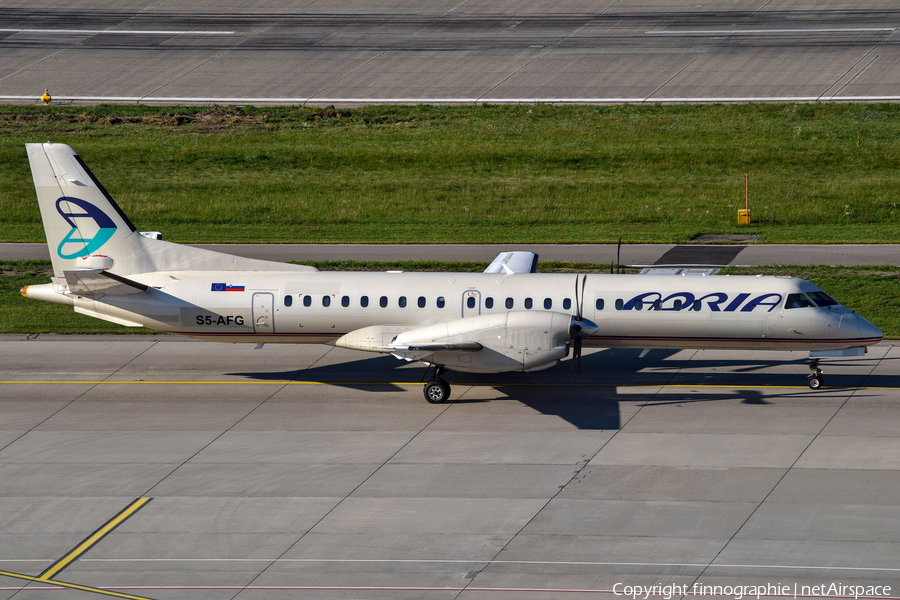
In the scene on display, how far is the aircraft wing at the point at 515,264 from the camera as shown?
28.0m

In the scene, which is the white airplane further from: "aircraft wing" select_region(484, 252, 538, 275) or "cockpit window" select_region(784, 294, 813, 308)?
"aircraft wing" select_region(484, 252, 538, 275)

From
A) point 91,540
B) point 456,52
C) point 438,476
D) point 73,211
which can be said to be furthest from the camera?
point 456,52

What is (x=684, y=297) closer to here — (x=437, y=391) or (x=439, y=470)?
(x=437, y=391)

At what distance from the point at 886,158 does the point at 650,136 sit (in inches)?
456

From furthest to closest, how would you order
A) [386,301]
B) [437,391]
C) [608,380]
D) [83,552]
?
[608,380]
[386,301]
[437,391]
[83,552]

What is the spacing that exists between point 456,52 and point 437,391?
43.1 meters

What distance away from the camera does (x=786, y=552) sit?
16375mm

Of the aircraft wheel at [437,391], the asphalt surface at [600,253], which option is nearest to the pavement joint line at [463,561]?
the aircraft wheel at [437,391]

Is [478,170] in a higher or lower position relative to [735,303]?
A: higher

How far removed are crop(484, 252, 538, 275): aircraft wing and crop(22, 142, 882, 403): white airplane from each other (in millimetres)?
3202

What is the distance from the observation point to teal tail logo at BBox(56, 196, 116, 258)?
→ 80.8 ft

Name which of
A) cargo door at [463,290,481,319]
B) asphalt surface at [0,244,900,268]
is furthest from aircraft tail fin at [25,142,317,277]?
asphalt surface at [0,244,900,268]

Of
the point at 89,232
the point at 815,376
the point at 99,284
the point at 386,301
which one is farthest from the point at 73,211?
the point at 815,376

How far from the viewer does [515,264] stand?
93.1 ft
